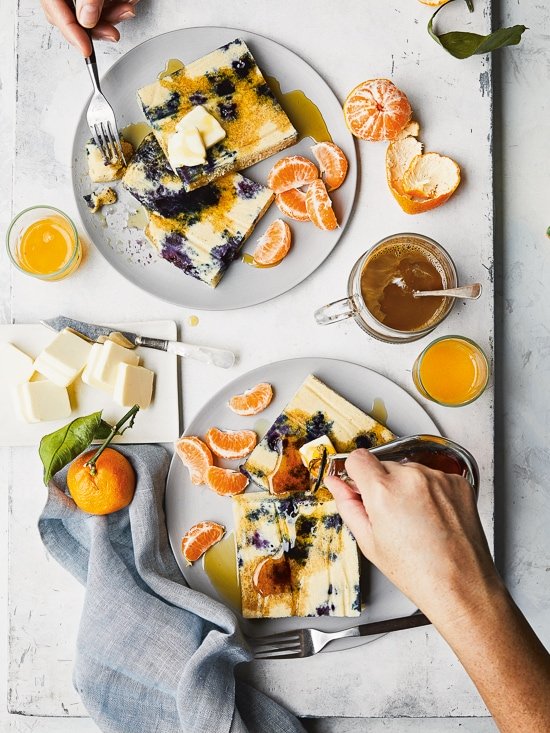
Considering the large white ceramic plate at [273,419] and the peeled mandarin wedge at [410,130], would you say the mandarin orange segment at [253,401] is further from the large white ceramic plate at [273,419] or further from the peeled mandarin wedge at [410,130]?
the peeled mandarin wedge at [410,130]

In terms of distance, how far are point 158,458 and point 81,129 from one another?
105 centimetres

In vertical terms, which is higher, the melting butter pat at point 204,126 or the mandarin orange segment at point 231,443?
the melting butter pat at point 204,126

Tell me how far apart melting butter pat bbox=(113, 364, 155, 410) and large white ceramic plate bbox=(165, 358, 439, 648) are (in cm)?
17

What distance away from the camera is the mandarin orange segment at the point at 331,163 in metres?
2.00

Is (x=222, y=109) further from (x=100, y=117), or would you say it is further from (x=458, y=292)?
(x=458, y=292)

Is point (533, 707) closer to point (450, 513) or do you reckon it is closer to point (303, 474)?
point (450, 513)

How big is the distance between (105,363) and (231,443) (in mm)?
446

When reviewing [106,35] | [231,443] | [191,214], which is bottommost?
[231,443]

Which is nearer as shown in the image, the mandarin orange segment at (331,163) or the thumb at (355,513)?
the thumb at (355,513)

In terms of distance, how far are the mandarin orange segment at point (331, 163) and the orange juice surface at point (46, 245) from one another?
80 centimetres

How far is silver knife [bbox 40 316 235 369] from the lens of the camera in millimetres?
2035

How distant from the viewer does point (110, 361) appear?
6.51 ft

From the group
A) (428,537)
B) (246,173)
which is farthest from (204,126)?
(428,537)

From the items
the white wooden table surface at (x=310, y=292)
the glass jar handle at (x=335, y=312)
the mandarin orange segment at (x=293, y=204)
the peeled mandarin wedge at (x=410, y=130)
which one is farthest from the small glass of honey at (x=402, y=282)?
the peeled mandarin wedge at (x=410, y=130)
